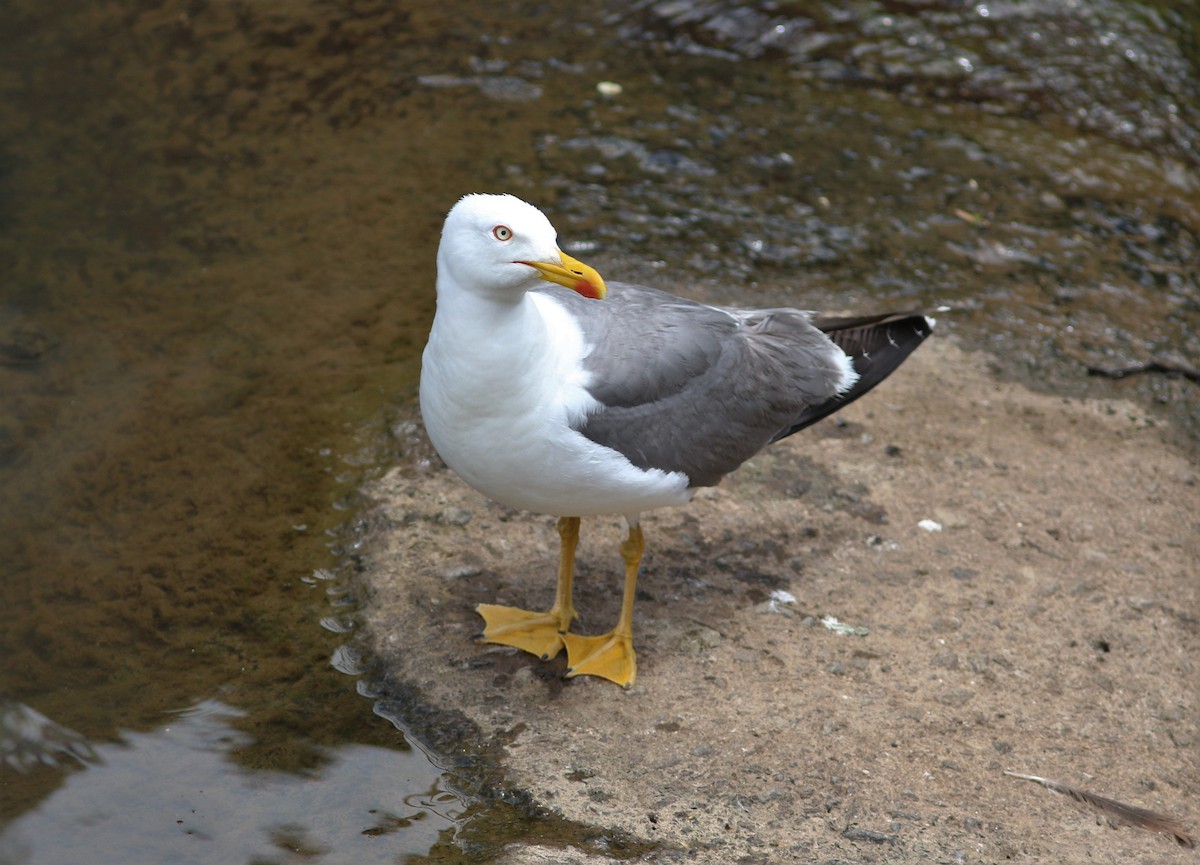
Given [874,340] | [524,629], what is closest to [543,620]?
[524,629]

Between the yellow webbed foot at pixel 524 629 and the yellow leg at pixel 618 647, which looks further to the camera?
the yellow webbed foot at pixel 524 629

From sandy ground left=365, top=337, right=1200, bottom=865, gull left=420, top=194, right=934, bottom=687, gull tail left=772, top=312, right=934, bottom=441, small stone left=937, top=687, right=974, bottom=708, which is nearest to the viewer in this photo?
gull left=420, top=194, right=934, bottom=687

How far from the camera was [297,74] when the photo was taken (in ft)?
27.9

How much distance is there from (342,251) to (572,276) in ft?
10.8

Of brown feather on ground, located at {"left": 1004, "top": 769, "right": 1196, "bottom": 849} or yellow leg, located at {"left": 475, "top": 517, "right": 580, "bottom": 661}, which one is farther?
yellow leg, located at {"left": 475, "top": 517, "right": 580, "bottom": 661}

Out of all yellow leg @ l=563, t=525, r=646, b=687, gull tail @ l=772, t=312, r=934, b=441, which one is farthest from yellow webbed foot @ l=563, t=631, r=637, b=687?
gull tail @ l=772, t=312, r=934, b=441

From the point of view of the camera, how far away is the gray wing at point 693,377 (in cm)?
457

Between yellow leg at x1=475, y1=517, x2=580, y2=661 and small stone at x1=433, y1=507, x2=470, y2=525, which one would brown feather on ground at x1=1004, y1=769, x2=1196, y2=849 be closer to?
yellow leg at x1=475, y1=517, x2=580, y2=661

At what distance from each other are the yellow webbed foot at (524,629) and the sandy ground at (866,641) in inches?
2.1

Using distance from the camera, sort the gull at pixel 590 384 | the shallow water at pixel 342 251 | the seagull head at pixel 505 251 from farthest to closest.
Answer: the shallow water at pixel 342 251, the gull at pixel 590 384, the seagull head at pixel 505 251

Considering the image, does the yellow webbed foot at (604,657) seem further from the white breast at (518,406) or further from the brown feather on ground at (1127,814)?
the brown feather on ground at (1127,814)

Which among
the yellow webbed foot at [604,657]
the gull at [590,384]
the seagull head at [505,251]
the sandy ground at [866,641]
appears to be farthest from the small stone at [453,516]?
the seagull head at [505,251]

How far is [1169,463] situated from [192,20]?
279 inches

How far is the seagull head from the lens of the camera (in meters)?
4.07
